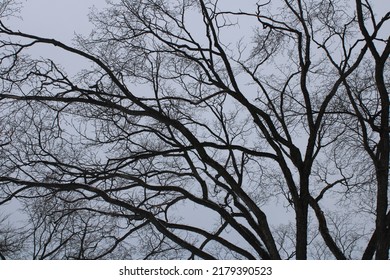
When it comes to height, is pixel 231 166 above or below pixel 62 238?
above

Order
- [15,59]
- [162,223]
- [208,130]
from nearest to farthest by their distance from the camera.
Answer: [162,223] < [15,59] < [208,130]

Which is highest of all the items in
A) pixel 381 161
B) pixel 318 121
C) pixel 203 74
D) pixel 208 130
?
pixel 203 74

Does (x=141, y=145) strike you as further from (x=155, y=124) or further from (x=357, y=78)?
(x=357, y=78)

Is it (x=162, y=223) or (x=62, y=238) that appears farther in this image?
(x=62, y=238)

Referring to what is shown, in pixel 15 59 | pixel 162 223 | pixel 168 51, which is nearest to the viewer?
pixel 162 223

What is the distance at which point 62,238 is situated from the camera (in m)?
10.6

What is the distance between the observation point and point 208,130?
34.5ft

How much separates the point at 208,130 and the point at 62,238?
3.76 metres

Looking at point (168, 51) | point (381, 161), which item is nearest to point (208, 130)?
point (168, 51)

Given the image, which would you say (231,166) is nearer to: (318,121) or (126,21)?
(318,121)

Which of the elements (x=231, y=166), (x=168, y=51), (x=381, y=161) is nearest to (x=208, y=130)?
(x=231, y=166)

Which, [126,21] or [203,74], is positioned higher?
[126,21]

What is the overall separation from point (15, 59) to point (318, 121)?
5.46m

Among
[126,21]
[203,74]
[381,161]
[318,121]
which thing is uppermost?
[126,21]
